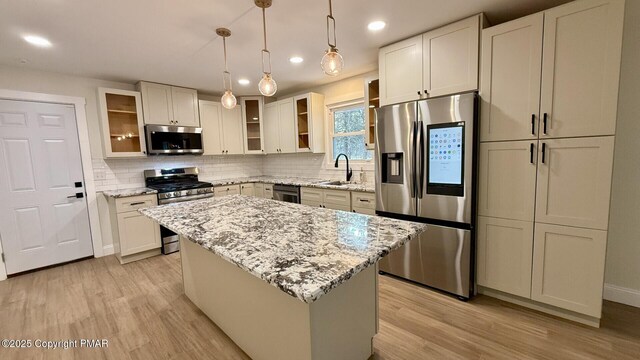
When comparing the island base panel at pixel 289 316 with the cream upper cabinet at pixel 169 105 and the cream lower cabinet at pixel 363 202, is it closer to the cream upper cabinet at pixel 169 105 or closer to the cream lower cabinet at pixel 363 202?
the cream lower cabinet at pixel 363 202

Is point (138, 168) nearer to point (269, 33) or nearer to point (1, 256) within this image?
point (1, 256)

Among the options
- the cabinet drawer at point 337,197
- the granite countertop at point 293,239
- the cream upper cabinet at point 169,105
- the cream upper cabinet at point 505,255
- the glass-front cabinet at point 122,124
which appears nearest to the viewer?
the granite countertop at point 293,239

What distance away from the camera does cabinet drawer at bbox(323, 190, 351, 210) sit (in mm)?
3246

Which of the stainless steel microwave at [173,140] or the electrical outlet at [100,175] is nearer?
the electrical outlet at [100,175]

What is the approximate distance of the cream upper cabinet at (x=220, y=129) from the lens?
4.38 meters

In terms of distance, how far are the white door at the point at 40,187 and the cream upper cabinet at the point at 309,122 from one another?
298 centimetres

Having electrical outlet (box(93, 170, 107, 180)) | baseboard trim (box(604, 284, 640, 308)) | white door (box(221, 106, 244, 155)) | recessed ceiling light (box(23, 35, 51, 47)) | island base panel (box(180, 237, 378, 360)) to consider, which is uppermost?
recessed ceiling light (box(23, 35, 51, 47))

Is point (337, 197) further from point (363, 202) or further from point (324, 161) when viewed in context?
point (324, 161)

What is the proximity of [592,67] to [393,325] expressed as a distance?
2.31 metres

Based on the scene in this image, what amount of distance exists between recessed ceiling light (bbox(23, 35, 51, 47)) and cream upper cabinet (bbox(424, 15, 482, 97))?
137 inches

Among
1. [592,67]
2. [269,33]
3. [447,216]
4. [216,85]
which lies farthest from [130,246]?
[592,67]

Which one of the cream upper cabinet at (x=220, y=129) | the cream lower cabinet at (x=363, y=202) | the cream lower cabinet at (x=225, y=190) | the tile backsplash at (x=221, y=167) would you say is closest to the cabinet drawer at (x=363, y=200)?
the cream lower cabinet at (x=363, y=202)

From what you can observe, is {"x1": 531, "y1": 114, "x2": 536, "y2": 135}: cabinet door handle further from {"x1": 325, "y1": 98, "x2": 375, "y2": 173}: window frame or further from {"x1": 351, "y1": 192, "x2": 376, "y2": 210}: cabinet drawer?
{"x1": 325, "y1": 98, "x2": 375, "y2": 173}: window frame

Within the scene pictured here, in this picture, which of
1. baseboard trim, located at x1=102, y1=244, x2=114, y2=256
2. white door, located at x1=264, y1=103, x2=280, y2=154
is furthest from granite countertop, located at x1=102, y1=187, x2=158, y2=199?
white door, located at x1=264, y1=103, x2=280, y2=154
